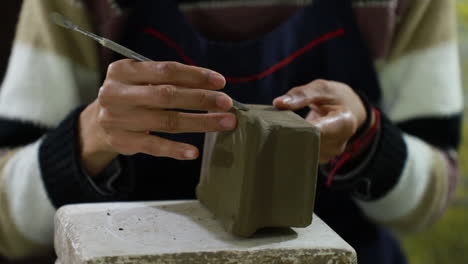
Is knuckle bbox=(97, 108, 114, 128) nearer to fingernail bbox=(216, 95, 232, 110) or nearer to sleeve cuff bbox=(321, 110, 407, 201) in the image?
fingernail bbox=(216, 95, 232, 110)

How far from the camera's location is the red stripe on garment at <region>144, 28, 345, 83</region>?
1.37 ft

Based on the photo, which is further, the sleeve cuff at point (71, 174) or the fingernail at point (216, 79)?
the sleeve cuff at point (71, 174)

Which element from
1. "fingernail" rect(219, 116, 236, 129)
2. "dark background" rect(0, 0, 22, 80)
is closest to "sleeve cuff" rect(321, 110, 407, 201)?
"fingernail" rect(219, 116, 236, 129)

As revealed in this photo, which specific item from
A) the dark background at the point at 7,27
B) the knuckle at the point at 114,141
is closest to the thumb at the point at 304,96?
the knuckle at the point at 114,141

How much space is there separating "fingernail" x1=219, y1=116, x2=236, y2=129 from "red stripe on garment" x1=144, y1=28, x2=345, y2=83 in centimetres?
5

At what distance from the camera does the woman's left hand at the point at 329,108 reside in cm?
39

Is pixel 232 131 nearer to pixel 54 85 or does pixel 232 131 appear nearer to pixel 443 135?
pixel 54 85

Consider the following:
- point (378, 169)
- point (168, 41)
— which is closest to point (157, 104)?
point (168, 41)

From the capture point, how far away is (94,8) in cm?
44

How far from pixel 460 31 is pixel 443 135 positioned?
0.79ft

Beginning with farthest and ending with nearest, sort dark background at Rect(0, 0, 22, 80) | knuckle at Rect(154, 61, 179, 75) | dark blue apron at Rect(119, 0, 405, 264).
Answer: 1. dark background at Rect(0, 0, 22, 80)
2. dark blue apron at Rect(119, 0, 405, 264)
3. knuckle at Rect(154, 61, 179, 75)

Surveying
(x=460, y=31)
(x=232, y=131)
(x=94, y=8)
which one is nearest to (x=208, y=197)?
(x=232, y=131)

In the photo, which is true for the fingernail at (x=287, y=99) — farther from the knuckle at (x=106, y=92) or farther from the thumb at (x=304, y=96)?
the knuckle at (x=106, y=92)

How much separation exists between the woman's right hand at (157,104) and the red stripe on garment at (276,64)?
0.06 meters
